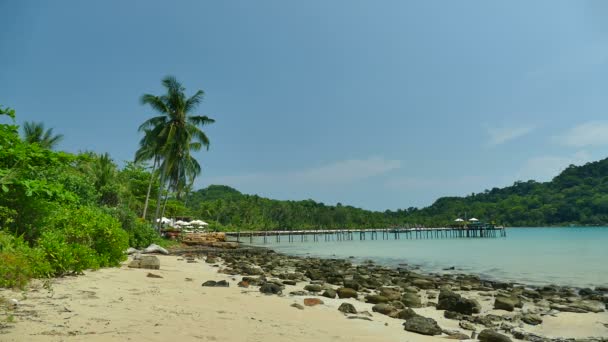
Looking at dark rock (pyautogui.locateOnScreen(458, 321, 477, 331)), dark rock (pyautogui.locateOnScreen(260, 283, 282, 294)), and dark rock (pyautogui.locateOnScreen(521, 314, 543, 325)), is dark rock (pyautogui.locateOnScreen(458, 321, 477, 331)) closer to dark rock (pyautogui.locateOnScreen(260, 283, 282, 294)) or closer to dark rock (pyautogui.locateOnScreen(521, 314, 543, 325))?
dark rock (pyautogui.locateOnScreen(521, 314, 543, 325))

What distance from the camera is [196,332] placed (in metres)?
4.96

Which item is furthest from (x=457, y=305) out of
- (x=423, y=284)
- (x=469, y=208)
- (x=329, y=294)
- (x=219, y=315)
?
(x=469, y=208)

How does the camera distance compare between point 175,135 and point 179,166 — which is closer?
point 175,135

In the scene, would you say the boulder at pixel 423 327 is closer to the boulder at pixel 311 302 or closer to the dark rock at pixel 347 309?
the dark rock at pixel 347 309

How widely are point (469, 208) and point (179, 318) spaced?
151 metres

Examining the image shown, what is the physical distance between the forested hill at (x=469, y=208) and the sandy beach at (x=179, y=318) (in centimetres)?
7710

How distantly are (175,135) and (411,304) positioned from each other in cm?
2516

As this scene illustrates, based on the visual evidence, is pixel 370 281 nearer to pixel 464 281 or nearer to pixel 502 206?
pixel 464 281

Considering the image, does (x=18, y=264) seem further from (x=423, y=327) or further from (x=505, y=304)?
(x=505, y=304)

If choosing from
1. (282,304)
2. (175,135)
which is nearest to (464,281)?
(282,304)

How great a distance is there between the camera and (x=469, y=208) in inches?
5640

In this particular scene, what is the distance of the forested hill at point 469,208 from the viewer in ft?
311

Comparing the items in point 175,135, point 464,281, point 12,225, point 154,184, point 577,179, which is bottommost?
point 464,281

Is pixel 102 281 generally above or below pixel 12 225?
below
